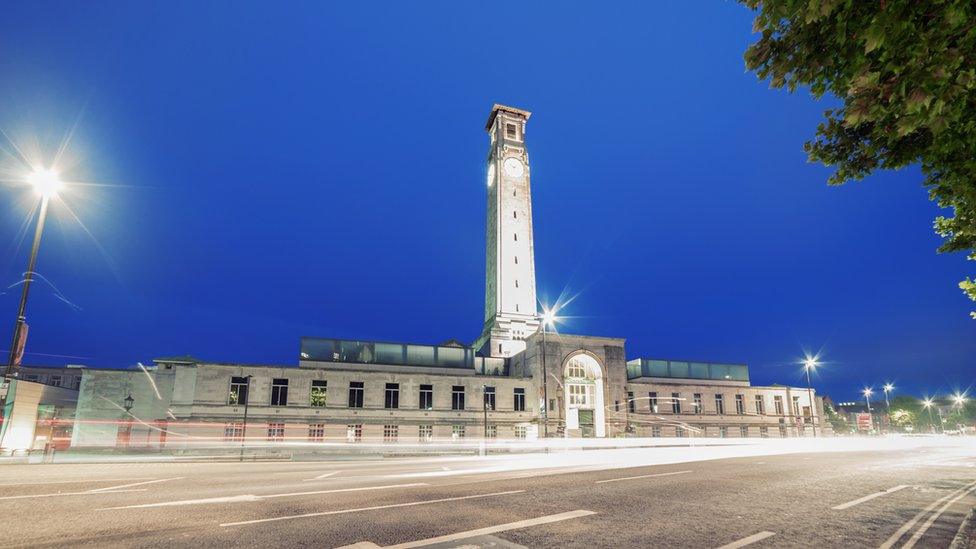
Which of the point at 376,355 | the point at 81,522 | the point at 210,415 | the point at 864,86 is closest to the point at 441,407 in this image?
the point at 376,355

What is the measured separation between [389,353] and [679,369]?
36638 mm

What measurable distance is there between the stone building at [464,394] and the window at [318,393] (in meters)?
0.09

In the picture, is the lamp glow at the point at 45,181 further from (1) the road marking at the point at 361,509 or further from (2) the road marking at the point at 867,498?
(2) the road marking at the point at 867,498

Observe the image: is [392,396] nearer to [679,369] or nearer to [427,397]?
[427,397]

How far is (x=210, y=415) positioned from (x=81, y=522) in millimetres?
37638

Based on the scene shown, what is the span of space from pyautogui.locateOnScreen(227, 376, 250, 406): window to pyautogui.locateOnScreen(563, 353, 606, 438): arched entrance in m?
31.0

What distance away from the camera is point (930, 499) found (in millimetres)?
10992

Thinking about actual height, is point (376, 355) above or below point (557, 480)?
above

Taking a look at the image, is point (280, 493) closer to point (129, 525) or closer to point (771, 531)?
point (129, 525)

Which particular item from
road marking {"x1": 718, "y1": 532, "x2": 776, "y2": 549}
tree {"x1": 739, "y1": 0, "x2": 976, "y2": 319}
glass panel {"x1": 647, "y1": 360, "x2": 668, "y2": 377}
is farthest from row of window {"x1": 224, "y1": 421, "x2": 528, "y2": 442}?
tree {"x1": 739, "y1": 0, "x2": 976, "y2": 319}

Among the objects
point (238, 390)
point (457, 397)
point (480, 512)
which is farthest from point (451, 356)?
point (480, 512)

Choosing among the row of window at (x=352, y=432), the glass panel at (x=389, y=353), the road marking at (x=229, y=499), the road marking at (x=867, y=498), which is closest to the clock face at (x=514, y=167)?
the glass panel at (x=389, y=353)

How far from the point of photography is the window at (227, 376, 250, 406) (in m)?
41.2

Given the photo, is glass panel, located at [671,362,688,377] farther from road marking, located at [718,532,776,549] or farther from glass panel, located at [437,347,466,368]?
road marking, located at [718,532,776,549]
